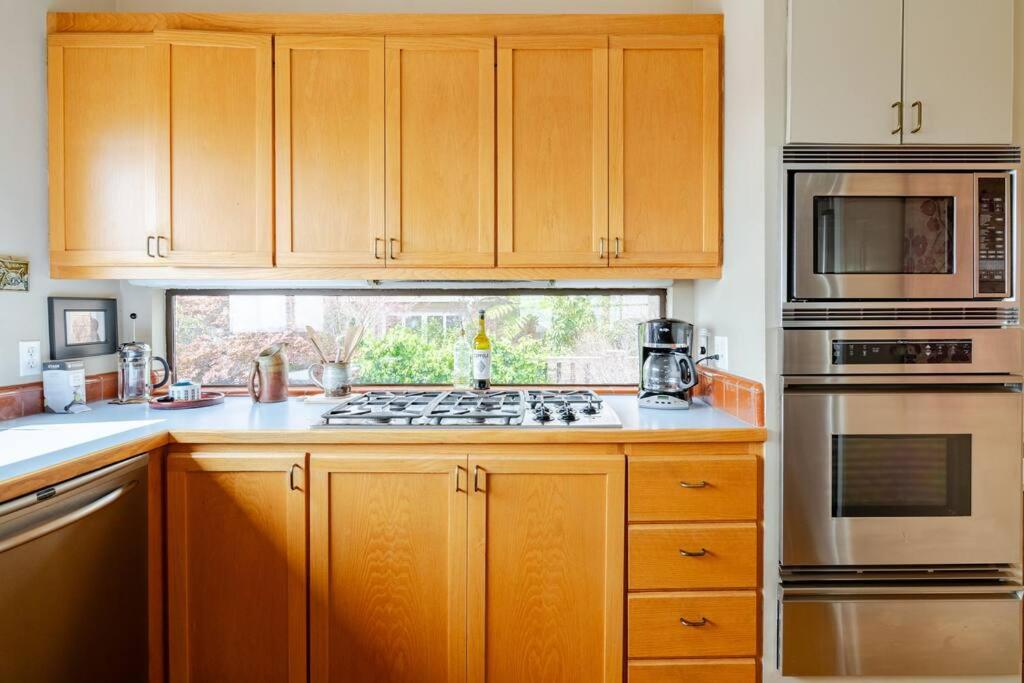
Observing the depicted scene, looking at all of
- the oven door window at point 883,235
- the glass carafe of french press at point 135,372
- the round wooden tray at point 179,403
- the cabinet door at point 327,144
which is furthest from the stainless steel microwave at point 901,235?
the glass carafe of french press at point 135,372

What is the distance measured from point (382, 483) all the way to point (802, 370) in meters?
1.33

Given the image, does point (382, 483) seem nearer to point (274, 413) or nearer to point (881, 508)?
point (274, 413)

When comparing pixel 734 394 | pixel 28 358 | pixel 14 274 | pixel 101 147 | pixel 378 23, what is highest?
pixel 378 23

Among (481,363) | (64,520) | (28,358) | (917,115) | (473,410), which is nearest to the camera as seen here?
(64,520)

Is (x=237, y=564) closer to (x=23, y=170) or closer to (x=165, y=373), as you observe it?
(x=165, y=373)

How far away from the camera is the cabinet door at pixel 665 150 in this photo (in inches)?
74.4

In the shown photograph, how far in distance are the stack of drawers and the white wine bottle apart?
812 mm

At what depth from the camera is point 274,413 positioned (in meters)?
1.89

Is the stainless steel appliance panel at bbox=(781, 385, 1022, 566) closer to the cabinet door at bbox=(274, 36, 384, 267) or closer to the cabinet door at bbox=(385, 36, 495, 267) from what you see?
the cabinet door at bbox=(385, 36, 495, 267)

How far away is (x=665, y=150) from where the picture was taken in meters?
1.90

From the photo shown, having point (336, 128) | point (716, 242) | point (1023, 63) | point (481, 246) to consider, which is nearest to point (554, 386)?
point (481, 246)

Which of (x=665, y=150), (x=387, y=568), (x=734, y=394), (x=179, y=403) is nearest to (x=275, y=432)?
(x=387, y=568)

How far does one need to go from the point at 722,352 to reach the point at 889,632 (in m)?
0.98

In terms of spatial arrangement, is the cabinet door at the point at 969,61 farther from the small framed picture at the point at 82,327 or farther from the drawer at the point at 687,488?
the small framed picture at the point at 82,327
